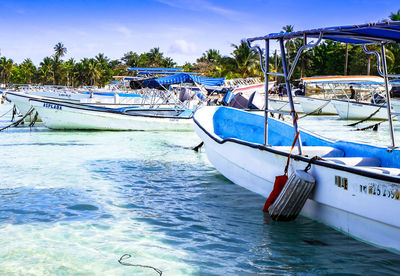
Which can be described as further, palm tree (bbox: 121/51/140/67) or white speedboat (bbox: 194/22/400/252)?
palm tree (bbox: 121/51/140/67)

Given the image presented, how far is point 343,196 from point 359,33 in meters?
2.41

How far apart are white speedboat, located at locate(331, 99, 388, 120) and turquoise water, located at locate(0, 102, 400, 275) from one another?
774 inches

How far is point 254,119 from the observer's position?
10969 mm

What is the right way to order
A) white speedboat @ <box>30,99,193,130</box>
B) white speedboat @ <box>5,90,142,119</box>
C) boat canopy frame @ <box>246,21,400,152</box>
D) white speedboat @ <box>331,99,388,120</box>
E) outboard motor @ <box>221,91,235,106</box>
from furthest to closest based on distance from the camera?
white speedboat @ <box>331,99,388,120</box>
outboard motor @ <box>221,91,235,106</box>
white speedboat @ <box>5,90,142,119</box>
white speedboat @ <box>30,99,193,130</box>
boat canopy frame @ <box>246,21,400,152</box>

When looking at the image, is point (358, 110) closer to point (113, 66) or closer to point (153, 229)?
point (153, 229)

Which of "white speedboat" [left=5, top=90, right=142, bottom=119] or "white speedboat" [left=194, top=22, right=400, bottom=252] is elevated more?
"white speedboat" [left=5, top=90, right=142, bottom=119]

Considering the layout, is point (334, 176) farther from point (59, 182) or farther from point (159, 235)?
point (59, 182)

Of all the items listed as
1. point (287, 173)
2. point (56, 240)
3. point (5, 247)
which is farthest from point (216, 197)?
point (5, 247)

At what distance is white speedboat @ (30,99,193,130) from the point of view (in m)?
19.6

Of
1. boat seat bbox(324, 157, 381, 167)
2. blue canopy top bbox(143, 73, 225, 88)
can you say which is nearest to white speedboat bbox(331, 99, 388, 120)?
blue canopy top bbox(143, 73, 225, 88)

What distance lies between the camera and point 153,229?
606 cm

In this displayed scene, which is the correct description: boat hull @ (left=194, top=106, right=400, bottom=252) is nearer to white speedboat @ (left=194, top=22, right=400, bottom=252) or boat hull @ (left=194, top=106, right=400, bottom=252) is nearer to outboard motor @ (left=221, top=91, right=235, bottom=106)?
white speedboat @ (left=194, top=22, right=400, bottom=252)

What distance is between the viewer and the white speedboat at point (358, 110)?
2718 cm

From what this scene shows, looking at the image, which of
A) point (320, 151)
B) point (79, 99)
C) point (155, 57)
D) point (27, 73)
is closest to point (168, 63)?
point (155, 57)
